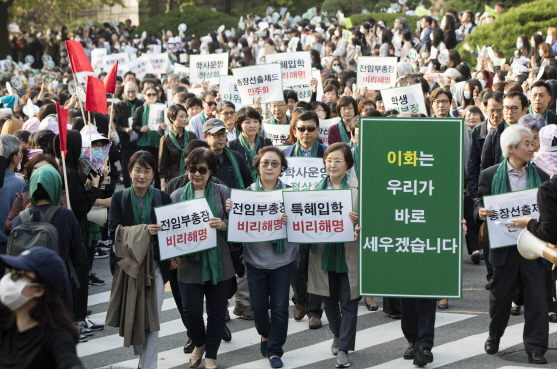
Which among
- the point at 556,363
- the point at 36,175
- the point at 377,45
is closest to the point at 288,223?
the point at 36,175

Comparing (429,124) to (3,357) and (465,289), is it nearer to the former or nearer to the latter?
(465,289)

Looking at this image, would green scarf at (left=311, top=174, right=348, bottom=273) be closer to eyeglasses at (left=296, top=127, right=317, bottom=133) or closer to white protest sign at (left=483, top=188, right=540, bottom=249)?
white protest sign at (left=483, top=188, right=540, bottom=249)

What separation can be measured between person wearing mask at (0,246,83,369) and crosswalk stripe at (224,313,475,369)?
10.4 feet

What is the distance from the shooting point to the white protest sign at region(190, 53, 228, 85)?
14.6m

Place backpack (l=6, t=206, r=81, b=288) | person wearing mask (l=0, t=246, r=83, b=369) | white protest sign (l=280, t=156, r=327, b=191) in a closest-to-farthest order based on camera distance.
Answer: person wearing mask (l=0, t=246, r=83, b=369) → backpack (l=6, t=206, r=81, b=288) → white protest sign (l=280, t=156, r=327, b=191)

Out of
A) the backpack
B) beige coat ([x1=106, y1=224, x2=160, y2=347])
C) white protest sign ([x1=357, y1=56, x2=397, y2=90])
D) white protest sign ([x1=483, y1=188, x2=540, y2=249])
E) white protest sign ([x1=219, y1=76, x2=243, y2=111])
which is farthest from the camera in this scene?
white protest sign ([x1=357, y1=56, x2=397, y2=90])

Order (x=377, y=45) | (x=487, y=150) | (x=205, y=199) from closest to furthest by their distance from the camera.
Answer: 1. (x=205, y=199)
2. (x=487, y=150)
3. (x=377, y=45)

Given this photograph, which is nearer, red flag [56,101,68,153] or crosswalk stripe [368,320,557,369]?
crosswalk stripe [368,320,557,369]

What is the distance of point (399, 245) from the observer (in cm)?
628

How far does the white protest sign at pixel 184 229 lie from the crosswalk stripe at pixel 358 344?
1.15 metres

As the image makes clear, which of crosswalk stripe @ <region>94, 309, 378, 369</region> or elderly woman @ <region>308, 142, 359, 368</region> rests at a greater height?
elderly woman @ <region>308, 142, 359, 368</region>

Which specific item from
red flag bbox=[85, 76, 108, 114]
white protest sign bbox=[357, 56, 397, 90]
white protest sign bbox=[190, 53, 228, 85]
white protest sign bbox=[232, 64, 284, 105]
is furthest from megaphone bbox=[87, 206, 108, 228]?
white protest sign bbox=[190, 53, 228, 85]

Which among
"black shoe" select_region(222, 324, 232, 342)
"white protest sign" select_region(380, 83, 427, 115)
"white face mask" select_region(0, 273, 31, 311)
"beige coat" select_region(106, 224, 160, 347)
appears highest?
"white protest sign" select_region(380, 83, 427, 115)

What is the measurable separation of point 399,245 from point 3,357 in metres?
3.57
